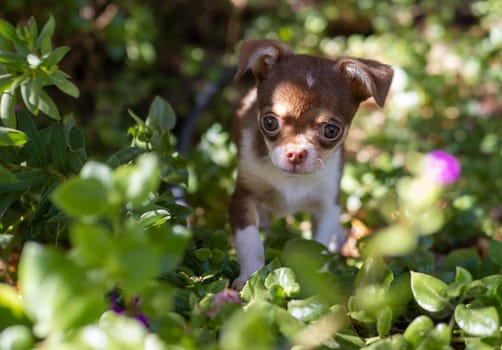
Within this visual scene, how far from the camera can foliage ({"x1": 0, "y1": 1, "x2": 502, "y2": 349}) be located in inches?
43.6

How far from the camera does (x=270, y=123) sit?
2.43 m

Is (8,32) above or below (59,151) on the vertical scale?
above

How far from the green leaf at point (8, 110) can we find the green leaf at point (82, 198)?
85 cm

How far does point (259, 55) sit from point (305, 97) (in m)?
0.27

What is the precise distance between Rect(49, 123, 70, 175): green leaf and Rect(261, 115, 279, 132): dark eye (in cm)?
78

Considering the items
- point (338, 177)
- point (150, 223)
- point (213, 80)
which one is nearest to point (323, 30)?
point (213, 80)

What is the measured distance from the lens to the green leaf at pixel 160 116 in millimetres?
2326

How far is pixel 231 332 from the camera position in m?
1.10

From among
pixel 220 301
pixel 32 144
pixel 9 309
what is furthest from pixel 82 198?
pixel 32 144

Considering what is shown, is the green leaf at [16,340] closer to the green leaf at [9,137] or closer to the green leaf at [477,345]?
the green leaf at [9,137]

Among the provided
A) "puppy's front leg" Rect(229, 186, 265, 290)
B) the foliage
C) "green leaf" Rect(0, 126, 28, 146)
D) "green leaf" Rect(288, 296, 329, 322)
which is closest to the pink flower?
the foliage

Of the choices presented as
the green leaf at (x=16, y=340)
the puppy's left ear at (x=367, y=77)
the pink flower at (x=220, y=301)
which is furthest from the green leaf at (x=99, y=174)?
the puppy's left ear at (x=367, y=77)

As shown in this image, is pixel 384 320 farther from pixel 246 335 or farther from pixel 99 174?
pixel 99 174

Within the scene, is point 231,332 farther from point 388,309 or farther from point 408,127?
point 408,127
